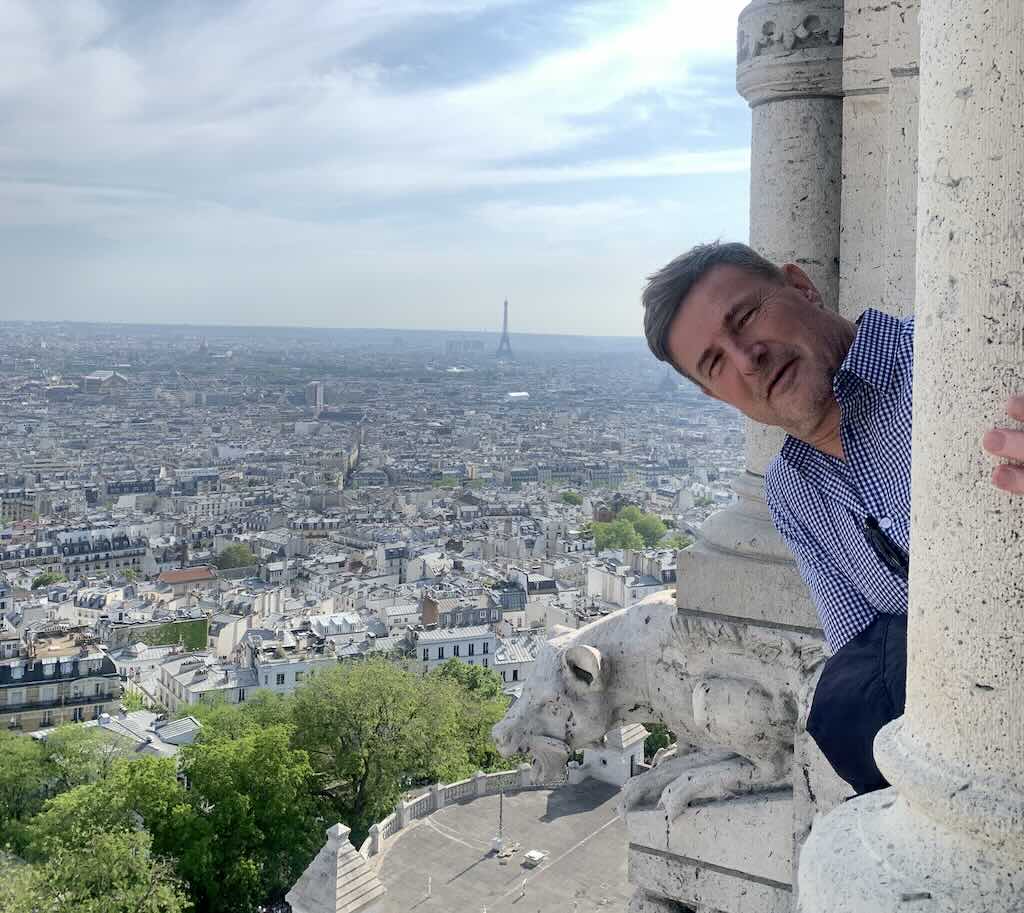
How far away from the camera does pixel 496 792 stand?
15672 millimetres

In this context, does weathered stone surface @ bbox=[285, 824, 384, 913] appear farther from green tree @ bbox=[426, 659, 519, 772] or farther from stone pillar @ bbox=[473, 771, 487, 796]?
green tree @ bbox=[426, 659, 519, 772]

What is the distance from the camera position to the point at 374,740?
16.9 metres

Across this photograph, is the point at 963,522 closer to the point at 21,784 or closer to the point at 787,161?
the point at 787,161

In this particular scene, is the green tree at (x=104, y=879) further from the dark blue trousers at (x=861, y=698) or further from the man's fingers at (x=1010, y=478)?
the man's fingers at (x=1010, y=478)

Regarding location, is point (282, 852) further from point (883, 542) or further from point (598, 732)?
point (883, 542)

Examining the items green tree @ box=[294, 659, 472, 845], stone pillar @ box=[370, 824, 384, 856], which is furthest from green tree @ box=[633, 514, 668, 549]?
stone pillar @ box=[370, 824, 384, 856]

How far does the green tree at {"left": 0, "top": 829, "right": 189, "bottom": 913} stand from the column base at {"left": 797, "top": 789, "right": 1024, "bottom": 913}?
1200cm

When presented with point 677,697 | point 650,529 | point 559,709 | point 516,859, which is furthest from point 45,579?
point 677,697

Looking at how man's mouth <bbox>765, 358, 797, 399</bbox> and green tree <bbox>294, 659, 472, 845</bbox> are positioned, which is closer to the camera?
man's mouth <bbox>765, 358, 797, 399</bbox>

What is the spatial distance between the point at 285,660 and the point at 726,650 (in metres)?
25.2

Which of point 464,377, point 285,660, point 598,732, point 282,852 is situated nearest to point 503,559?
point 285,660

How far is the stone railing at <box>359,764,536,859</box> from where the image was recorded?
14.3 meters

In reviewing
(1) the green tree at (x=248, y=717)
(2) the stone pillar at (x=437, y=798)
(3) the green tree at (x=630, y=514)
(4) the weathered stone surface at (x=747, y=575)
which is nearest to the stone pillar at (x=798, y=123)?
(4) the weathered stone surface at (x=747, y=575)

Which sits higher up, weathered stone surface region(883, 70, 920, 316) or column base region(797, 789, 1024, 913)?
weathered stone surface region(883, 70, 920, 316)
